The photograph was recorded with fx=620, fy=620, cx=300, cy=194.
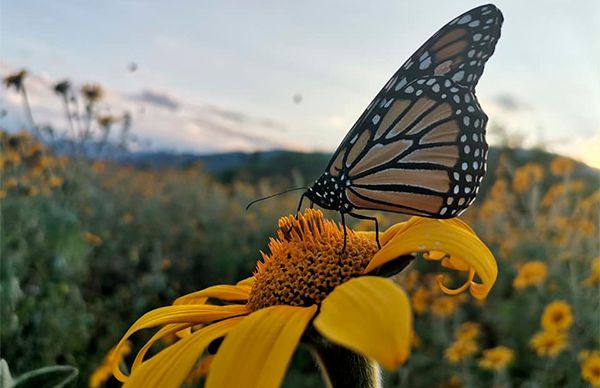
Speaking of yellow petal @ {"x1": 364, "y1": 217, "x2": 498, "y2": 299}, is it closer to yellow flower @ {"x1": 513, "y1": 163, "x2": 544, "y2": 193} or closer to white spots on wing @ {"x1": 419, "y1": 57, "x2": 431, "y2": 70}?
white spots on wing @ {"x1": 419, "y1": 57, "x2": 431, "y2": 70}

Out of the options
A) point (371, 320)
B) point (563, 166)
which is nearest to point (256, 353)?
point (371, 320)

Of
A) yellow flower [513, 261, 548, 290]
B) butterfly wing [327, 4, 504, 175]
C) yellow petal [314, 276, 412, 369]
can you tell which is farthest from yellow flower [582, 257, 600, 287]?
yellow petal [314, 276, 412, 369]

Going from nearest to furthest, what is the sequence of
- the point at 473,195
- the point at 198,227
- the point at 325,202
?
the point at 473,195 < the point at 325,202 < the point at 198,227

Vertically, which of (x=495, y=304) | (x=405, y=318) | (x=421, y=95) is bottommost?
(x=495, y=304)

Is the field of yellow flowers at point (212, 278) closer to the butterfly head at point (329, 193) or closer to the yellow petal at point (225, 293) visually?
the yellow petal at point (225, 293)

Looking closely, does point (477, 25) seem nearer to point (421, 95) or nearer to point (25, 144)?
point (421, 95)

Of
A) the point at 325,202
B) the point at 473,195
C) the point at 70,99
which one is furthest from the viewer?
the point at 70,99

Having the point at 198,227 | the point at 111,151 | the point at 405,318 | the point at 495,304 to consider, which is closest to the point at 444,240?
the point at 405,318
